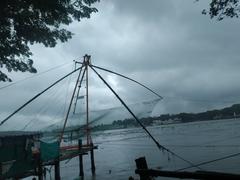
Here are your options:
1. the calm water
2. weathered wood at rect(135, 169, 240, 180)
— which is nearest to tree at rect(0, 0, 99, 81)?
weathered wood at rect(135, 169, 240, 180)

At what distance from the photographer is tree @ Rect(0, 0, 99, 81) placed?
31.8ft

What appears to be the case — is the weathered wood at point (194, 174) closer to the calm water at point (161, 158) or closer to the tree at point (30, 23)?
the tree at point (30, 23)

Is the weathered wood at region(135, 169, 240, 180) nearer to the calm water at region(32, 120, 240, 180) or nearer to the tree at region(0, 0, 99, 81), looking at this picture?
the tree at region(0, 0, 99, 81)

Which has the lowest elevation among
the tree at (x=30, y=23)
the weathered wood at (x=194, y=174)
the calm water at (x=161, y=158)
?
the calm water at (x=161, y=158)

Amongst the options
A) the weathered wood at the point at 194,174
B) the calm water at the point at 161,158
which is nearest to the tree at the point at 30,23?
the weathered wood at the point at 194,174

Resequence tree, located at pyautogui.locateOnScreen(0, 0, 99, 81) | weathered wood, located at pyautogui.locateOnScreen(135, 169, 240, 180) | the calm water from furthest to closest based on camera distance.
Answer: the calm water → tree, located at pyautogui.locateOnScreen(0, 0, 99, 81) → weathered wood, located at pyautogui.locateOnScreen(135, 169, 240, 180)

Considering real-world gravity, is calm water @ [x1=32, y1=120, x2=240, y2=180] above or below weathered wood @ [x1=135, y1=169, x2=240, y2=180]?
below

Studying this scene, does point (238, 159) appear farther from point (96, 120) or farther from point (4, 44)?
point (4, 44)

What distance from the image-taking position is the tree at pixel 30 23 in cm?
970

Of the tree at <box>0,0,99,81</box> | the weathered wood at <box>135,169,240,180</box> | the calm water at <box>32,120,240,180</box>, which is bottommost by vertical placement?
the calm water at <box>32,120,240,180</box>

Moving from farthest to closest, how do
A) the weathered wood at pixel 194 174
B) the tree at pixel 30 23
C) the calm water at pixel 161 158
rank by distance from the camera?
1. the calm water at pixel 161 158
2. the tree at pixel 30 23
3. the weathered wood at pixel 194 174

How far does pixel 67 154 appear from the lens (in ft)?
96.7

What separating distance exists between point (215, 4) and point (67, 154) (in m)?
21.6

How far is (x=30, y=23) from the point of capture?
34.6ft
